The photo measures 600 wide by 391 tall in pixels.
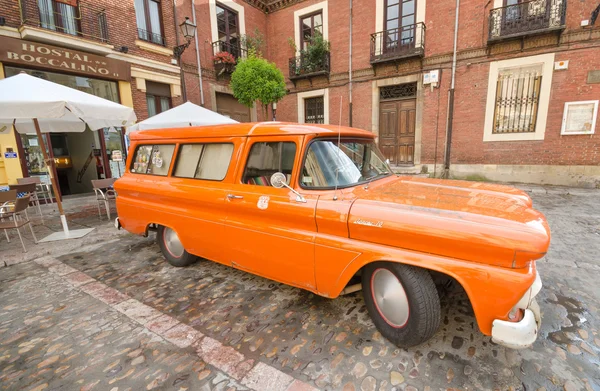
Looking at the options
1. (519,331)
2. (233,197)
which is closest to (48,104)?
(233,197)

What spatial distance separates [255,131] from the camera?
295 centimetres

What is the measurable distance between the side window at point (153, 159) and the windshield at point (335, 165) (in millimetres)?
2121

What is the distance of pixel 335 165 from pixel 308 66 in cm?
1318

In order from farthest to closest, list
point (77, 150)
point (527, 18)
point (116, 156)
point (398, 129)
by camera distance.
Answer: point (398, 129)
point (77, 150)
point (527, 18)
point (116, 156)

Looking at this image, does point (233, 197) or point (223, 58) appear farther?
point (223, 58)

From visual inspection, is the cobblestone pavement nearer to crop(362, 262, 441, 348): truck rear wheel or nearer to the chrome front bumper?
crop(362, 262, 441, 348): truck rear wheel

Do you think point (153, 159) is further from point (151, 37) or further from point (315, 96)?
point (315, 96)

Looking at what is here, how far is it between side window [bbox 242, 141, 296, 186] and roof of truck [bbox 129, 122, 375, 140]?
0.13 meters

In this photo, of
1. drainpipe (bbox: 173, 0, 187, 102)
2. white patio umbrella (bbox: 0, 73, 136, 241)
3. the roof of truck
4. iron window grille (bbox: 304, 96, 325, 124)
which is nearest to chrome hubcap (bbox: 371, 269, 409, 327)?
the roof of truck

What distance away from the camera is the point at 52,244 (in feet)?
16.6

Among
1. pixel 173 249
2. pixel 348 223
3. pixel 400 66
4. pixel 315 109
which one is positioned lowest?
pixel 173 249

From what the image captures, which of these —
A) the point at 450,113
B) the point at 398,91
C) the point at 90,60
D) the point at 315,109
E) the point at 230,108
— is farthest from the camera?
the point at 315,109

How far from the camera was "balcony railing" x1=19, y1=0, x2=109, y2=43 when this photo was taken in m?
7.87

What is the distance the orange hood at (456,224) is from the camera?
1773mm
